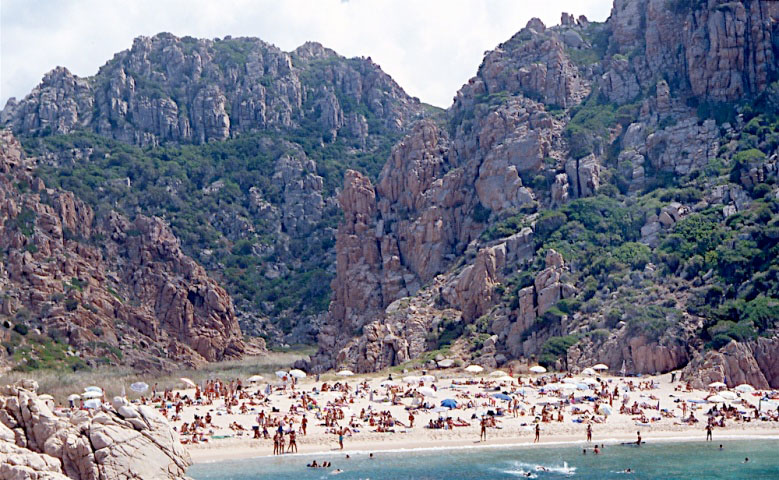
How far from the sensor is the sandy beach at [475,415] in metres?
53.3

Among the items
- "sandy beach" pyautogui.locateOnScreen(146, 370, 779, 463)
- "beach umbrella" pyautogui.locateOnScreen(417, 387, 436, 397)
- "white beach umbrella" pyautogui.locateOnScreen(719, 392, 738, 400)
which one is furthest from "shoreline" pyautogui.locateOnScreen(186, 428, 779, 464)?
"beach umbrella" pyautogui.locateOnScreen(417, 387, 436, 397)

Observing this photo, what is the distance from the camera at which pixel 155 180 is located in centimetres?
13662

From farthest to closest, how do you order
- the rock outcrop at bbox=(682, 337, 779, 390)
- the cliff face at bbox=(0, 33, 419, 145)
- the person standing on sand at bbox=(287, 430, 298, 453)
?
the cliff face at bbox=(0, 33, 419, 145) → the rock outcrop at bbox=(682, 337, 779, 390) → the person standing on sand at bbox=(287, 430, 298, 453)

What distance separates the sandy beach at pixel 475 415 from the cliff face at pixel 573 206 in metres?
6.48

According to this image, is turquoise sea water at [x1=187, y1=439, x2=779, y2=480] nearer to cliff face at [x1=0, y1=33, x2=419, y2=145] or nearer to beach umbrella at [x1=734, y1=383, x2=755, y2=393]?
beach umbrella at [x1=734, y1=383, x2=755, y2=393]

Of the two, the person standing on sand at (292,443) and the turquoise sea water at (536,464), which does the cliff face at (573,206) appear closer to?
the turquoise sea water at (536,464)

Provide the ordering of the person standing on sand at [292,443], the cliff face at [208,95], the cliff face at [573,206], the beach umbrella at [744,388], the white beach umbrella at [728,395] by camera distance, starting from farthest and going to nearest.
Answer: the cliff face at [208,95] → the cliff face at [573,206] → the beach umbrella at [744,388] → the white beach umbrella at [728,395] → the person standing on sand at [292,443]

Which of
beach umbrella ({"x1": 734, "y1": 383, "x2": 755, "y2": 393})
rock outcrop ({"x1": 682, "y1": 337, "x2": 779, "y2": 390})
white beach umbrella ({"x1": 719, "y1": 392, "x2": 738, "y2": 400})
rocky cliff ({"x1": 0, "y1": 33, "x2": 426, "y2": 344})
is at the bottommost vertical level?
white beach umbrella ({"x1": 719, "y1": 392, "x2": 738, "y2": 400})

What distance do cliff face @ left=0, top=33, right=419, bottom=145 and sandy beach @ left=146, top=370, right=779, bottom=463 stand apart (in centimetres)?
8696

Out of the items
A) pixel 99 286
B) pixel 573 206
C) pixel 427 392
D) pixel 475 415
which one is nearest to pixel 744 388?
pixel 475 415

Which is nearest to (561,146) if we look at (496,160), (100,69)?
(496,160)

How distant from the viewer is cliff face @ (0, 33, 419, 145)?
146250 mm

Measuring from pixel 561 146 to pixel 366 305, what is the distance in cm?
Answer: 2500

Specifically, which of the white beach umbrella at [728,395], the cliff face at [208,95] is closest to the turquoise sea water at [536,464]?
the white beach umbrella at [728,395]
